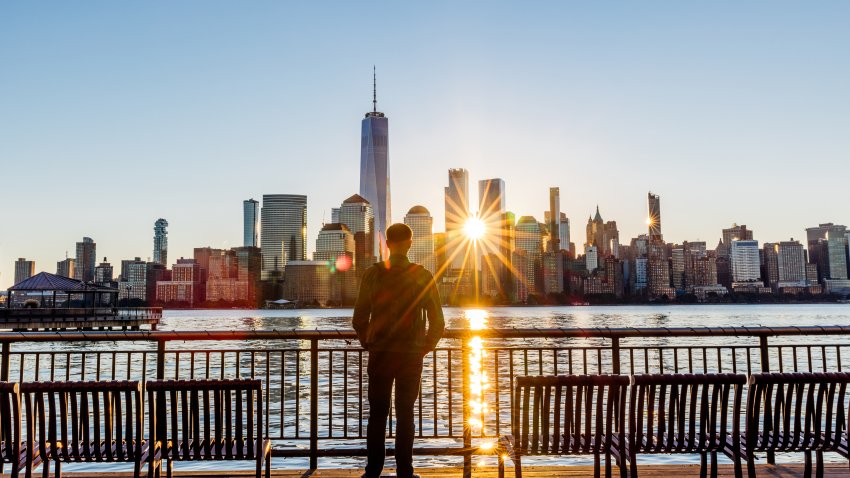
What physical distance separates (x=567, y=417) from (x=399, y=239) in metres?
1.85

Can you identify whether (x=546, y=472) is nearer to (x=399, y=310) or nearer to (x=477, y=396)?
(x=399, y=310)

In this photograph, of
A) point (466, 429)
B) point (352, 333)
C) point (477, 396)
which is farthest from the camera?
point (477, 396)

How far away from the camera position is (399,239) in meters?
5.27

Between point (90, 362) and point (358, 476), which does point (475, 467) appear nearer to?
point (358, 476)

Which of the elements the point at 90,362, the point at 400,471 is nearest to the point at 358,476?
the point at 400,471

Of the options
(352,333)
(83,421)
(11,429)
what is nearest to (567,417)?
(352,333)

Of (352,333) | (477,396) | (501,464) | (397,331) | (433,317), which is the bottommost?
(477,396)

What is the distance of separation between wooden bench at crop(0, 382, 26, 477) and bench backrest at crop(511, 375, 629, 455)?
351 centimetres

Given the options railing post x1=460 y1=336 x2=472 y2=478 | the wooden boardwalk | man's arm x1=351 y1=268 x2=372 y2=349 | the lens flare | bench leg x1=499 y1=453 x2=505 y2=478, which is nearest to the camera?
man's arm x1=351 y1=268 x2=372 y2=349

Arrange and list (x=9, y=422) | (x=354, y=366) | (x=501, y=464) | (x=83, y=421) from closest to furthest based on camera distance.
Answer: (x=9, y=422), (x=83, y=421), (x=501, y=464), (x=354, y=366)

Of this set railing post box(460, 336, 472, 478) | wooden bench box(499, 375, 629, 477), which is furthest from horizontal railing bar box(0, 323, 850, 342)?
wooden bench box(499, 375, 629, 477)

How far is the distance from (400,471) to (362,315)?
130cm

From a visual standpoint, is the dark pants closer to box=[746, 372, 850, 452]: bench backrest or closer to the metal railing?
the metal railing

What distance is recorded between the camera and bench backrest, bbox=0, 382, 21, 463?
4.62 meters
